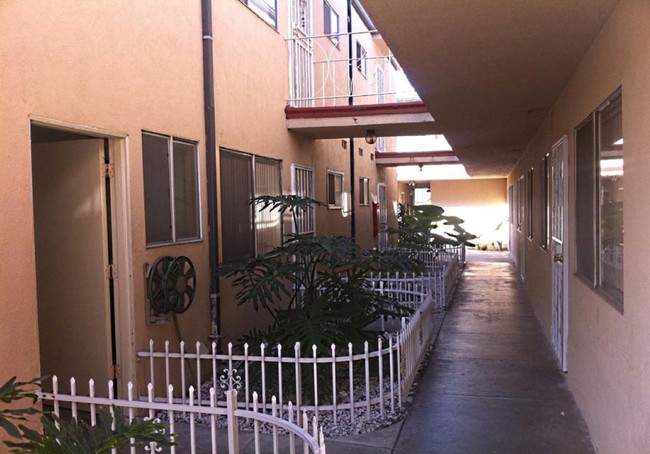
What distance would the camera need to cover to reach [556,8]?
3.60m

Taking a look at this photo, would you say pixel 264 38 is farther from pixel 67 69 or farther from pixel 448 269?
pixel 448 269

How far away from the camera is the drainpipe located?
6336 millimetres

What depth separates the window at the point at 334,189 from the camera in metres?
11.4

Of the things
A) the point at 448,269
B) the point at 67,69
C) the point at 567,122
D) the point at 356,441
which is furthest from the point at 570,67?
the point at 448,269

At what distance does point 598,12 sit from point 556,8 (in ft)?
1.00

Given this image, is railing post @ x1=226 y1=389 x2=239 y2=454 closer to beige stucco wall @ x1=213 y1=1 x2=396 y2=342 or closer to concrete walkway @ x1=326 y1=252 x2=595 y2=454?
concrete walkway @ x1=326 y1=252 x2=595 y2=454

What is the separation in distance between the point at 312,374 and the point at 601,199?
2.71m

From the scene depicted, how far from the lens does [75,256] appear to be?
5.14m

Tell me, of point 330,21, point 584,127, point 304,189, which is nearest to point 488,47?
point 584,127

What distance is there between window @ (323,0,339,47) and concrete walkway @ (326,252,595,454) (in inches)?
268

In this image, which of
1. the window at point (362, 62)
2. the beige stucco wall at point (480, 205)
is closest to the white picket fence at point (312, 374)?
the window at point (362, 62)

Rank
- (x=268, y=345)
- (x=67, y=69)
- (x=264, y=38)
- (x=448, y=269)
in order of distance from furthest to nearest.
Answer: (x=448, y=269) < (x=264, y=38) < (x=268, y=345) < (x=67, y=69)

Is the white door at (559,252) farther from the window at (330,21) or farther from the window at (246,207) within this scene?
the window at (330,21)

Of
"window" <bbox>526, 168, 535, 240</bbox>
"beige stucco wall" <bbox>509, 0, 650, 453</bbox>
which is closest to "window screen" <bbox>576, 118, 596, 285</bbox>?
"beige stucco wall" <bbox>509, 0, 650, 453</bbox>
